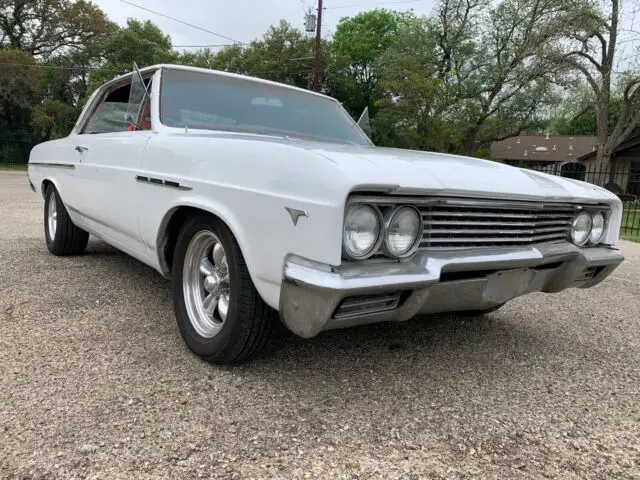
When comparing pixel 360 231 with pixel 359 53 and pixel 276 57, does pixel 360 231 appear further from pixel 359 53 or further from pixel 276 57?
pixel 359 53

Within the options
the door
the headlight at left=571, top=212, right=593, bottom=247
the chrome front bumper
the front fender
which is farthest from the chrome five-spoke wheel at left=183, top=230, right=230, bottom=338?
the headlight at left=571, top=212, right=593, bottom=247

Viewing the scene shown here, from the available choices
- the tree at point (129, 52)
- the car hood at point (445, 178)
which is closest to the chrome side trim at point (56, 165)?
the car hood at point (445, 178)

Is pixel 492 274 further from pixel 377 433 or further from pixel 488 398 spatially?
pixel 377 433

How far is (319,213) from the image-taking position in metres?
1.95

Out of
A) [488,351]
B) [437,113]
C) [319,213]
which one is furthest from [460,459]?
[437,113]

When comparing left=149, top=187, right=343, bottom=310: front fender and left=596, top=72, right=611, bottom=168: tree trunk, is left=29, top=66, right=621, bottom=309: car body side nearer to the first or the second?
left=149, top=187, right=343, bottom=310: front fender

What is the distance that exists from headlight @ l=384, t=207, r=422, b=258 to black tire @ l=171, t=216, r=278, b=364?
652 millimetres

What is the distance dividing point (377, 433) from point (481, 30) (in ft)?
101

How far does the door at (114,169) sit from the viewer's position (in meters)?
3.22

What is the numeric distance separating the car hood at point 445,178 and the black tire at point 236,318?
60 cm

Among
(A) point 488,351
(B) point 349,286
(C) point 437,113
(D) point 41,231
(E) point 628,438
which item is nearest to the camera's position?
(B) point 349,286

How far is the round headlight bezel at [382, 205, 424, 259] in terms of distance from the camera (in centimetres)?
210

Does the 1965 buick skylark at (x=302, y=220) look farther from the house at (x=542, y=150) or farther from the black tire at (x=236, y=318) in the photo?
the house at (x=542, y=150)

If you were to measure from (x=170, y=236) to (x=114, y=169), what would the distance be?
33.4 inches
